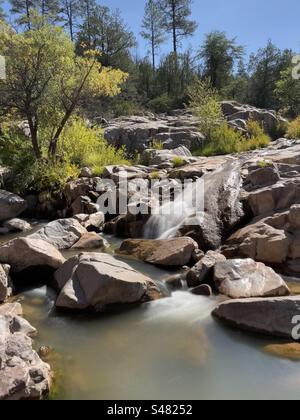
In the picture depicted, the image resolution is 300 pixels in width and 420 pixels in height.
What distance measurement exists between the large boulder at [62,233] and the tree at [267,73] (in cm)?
2464

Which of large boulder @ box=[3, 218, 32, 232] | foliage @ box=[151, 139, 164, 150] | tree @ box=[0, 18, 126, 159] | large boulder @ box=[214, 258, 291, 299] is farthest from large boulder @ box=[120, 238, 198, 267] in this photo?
foliage @ box=[151, 139, 164, 150]

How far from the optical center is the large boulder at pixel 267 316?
465 cm

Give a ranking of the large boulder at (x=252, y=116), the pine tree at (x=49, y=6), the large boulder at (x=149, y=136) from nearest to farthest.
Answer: the large boulder at (x=149, y=136)
the large boulder at (x=252, y=116)
the pine tree at (x=49, y=6)

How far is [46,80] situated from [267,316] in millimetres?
9437

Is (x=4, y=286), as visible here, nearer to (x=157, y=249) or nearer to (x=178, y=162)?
(x=157, y=249)

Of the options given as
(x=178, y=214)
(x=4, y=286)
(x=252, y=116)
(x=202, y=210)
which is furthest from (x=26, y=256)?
(x=252, y=116)

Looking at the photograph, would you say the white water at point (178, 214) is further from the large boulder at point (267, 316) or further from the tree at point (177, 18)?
the tree at point (177, 18)

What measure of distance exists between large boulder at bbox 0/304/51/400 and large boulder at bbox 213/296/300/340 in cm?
224

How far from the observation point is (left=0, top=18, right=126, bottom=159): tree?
440 inches

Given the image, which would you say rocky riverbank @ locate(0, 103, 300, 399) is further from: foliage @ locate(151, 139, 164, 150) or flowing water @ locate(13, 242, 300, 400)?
foliage @ locate(151, 139, 164, 150)

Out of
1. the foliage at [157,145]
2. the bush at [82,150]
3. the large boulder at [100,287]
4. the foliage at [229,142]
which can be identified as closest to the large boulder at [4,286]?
the large boulder at [100,287]

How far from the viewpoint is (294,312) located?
470 centimetres

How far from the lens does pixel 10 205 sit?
10383 millimetres
